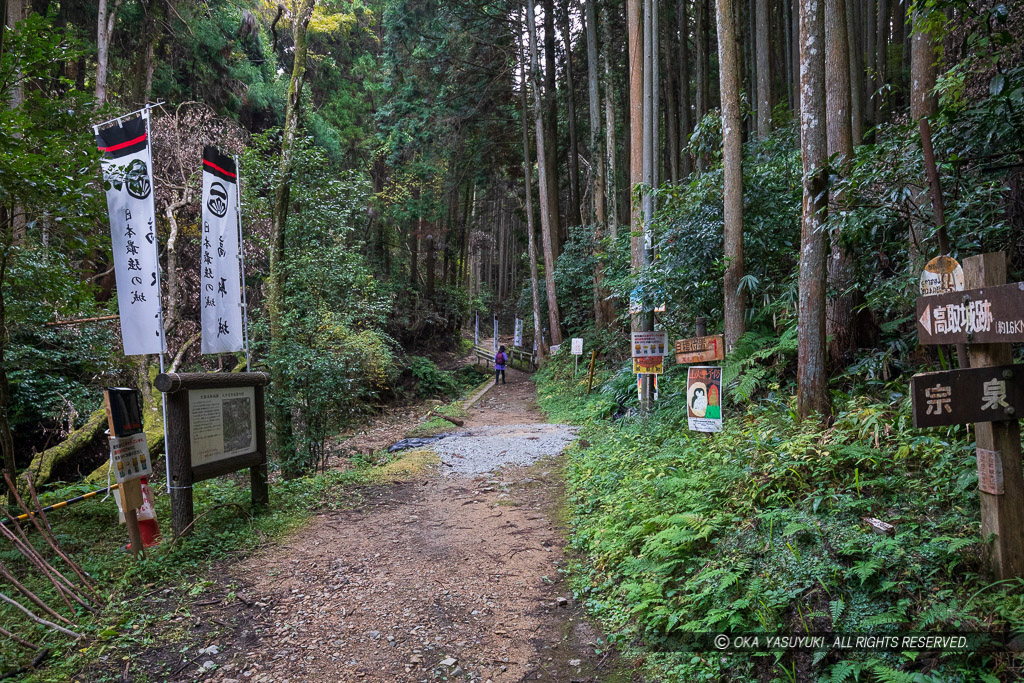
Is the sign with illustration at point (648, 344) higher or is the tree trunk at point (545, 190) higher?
the tree trunk at point (545, 190)

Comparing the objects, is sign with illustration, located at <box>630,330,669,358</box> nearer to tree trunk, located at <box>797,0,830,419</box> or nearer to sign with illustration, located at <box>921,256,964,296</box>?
tree trunk, located at <box>797,0,830,419</box>

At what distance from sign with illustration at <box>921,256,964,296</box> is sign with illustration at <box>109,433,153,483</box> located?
6090 mm

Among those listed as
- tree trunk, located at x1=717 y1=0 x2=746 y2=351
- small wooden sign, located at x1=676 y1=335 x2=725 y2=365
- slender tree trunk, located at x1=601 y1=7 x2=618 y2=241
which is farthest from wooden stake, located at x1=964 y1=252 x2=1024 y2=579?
slender tree trunk, located at x1=601 y1=7 x2=618 y2=241

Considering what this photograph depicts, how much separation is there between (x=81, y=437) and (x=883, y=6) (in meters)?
18.7

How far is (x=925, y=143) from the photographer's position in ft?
13.5

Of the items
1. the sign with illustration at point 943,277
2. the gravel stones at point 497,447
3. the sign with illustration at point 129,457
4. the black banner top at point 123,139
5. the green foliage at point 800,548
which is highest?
the black banner top at point 123,139

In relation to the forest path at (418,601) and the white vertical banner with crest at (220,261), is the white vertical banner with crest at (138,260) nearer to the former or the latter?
the white vertical banner with crest at (220,261)

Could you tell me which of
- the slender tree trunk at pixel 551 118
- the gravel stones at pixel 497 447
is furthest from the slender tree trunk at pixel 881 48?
the gravel stones at pixel 497 447

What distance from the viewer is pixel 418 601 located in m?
4.23

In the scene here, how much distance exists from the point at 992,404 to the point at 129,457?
6167mm

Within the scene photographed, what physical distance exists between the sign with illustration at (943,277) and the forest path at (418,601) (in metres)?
2.95

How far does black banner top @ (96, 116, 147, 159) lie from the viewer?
16.5 ft

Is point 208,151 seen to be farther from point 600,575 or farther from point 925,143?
point 925,143

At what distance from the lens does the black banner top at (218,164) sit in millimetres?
6074
